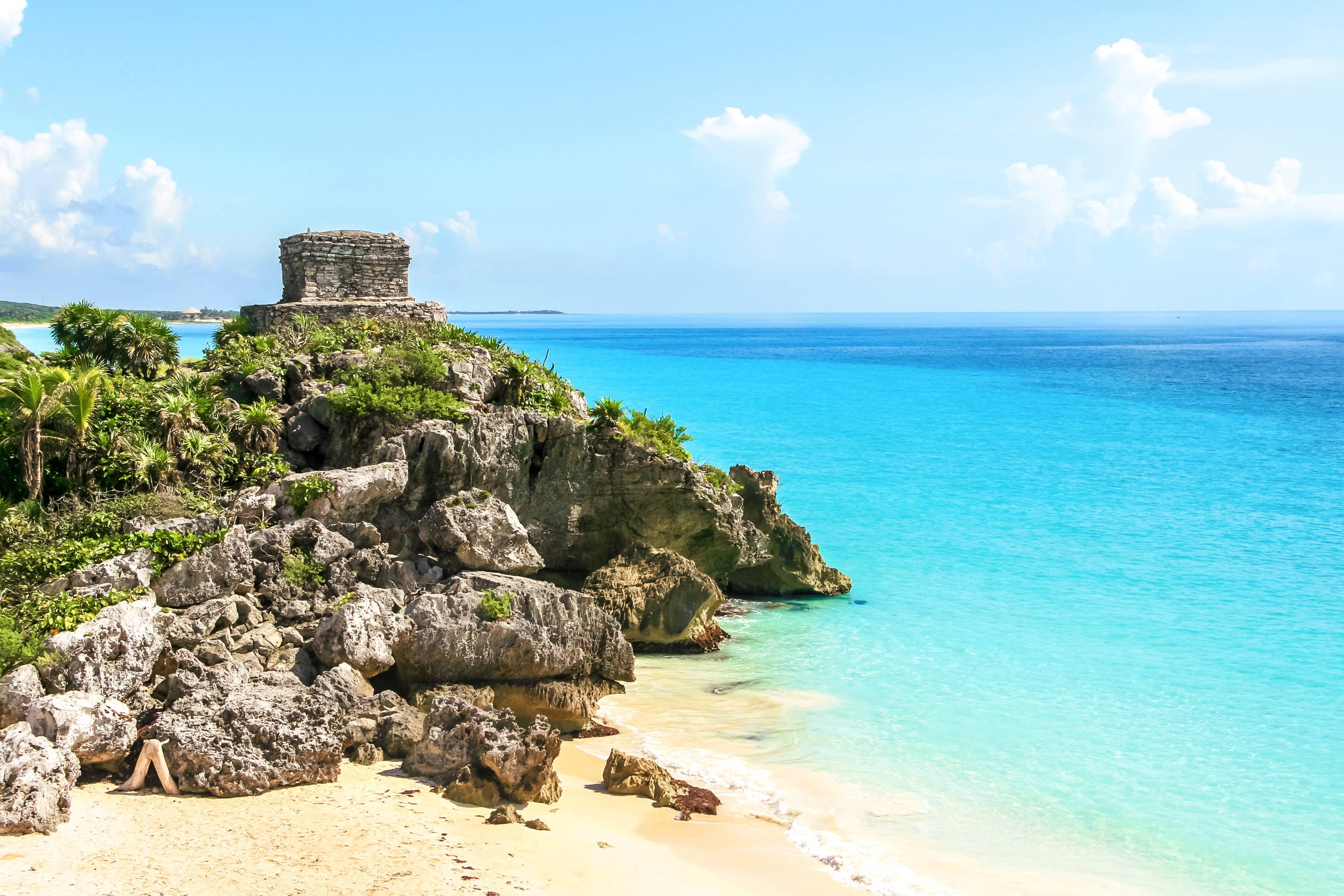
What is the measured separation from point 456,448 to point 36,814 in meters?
8.12

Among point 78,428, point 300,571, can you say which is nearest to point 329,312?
point 78,428

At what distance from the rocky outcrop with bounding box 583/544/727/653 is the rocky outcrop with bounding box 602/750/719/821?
4977mm

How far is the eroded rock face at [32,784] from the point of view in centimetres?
860

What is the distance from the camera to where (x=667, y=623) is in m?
16.4

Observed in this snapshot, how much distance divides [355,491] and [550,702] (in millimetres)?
4387

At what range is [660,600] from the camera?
16.5 m

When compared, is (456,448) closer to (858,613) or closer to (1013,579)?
(858,613)

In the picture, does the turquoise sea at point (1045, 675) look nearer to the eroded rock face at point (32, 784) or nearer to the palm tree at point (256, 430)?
the eroded rock face at point (32, 784)

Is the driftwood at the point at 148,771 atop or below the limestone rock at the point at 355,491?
below

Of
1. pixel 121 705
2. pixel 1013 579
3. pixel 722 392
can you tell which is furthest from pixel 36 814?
pixel 722 392

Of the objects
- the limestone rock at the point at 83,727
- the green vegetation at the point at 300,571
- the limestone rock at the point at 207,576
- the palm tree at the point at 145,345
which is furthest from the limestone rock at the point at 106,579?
the palm tree at the point at 145,345

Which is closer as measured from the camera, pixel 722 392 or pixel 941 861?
pixel 941 861

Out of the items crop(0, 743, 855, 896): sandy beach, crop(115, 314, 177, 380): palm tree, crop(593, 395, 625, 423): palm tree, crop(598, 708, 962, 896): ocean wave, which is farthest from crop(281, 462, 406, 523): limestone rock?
crop(115, 314, 177, 380): palm tree

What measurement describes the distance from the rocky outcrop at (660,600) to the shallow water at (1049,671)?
0.51m
